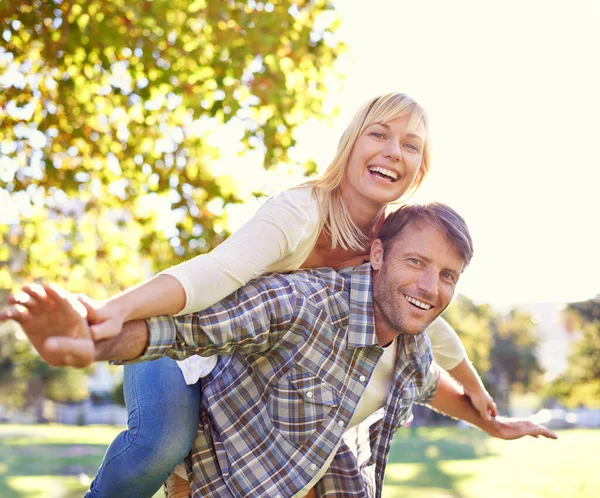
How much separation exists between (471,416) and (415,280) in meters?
1.18

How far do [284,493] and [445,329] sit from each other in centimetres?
109

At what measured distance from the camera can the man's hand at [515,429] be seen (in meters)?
3.55

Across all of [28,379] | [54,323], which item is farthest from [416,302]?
[28,379]

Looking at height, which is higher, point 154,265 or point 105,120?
point 105,120

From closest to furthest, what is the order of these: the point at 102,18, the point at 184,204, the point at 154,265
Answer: the point at 102,18 < the point at 184,204 < the point at 154,265

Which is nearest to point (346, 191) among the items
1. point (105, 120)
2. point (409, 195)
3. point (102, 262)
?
point (409, 195)

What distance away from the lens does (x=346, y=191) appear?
2.97 metres

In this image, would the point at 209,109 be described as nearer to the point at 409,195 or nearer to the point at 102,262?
the point at 102,262

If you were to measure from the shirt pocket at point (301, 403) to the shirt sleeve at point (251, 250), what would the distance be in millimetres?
375

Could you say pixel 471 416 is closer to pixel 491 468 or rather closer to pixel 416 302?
pixel 416 302

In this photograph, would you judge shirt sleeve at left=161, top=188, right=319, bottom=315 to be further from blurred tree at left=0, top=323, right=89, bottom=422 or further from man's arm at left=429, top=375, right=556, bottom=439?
blurred tree at left=0, top=323, right=89, bottom=422

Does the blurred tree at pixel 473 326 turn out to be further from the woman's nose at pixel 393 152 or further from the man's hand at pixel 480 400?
the woman's nose at pixel 393 152

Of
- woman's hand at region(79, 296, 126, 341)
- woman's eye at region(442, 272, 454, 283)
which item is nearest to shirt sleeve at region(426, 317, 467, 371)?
woman's eye at region(442, 272, 454, 283)

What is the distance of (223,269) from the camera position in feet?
7.61
